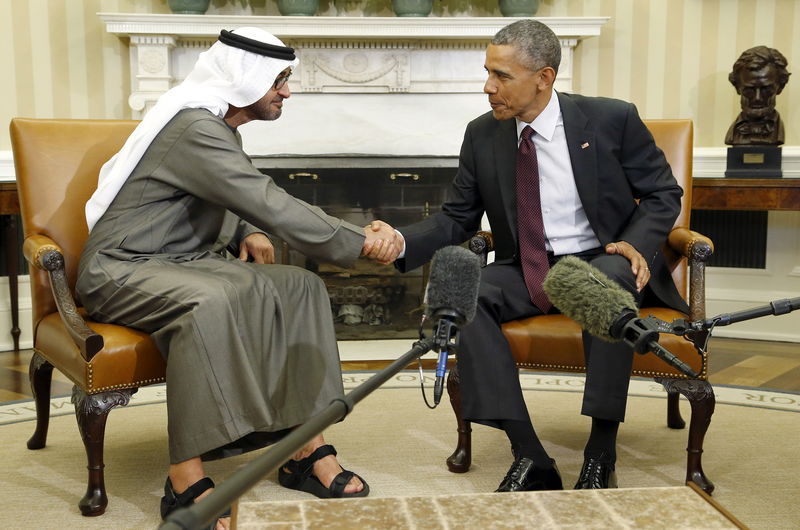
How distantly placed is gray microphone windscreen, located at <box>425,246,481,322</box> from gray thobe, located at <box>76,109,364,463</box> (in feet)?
4.12

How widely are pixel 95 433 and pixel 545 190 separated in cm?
156

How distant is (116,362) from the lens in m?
2.53

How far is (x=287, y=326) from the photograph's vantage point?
8.70 feet

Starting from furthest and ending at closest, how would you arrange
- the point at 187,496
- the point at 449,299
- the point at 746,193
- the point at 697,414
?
the point at 746,193 → the point at 697,414 → the point at 187,496 → the point at 449,299

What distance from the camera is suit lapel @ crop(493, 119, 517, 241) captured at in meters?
3.01

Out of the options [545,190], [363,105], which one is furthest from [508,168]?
[363,105]

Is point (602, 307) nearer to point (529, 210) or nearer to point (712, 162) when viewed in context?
point (529, 210)

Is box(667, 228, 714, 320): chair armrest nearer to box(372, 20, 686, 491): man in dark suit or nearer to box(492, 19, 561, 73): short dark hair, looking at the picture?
box(372, 20, 686, 491): man in dark suit

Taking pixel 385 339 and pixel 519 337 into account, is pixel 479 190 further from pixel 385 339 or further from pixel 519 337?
pixel 385 339

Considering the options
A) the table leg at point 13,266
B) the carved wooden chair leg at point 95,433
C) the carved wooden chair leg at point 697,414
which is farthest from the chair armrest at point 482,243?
the table leg at point 13,266

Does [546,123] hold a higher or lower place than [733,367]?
higher

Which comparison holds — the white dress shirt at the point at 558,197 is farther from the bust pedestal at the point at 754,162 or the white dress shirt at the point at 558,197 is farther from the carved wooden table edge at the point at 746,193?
the bust pedestal at the point at 754,162

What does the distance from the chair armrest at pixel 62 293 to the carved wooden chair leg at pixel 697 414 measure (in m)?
1.63

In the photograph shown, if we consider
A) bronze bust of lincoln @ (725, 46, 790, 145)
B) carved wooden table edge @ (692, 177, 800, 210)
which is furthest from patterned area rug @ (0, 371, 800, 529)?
bronze bust of lincoln @ (725, 46, 790, 145)
